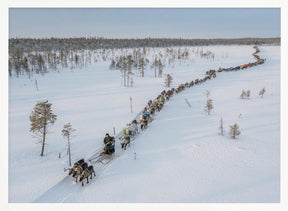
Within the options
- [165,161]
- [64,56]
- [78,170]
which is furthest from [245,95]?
[64,56]

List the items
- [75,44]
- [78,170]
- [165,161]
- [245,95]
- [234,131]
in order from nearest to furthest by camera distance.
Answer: [78,170] < [165,161] < [234,131] < [245,95] < [75,44]

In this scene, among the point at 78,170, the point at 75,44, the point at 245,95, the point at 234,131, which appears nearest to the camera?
the point at 78,170

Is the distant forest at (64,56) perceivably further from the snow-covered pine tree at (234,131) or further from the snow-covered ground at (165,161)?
the snow-covered pine tree at (234,131)

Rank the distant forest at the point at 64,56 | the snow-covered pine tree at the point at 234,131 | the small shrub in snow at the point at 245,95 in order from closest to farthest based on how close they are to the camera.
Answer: the snow-covered pine tree at the point at 234,131 < the small shrub in snow at the point at 245,95 < the distant forest at the point at 64,56

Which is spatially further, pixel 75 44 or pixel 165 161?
pixel 75 44

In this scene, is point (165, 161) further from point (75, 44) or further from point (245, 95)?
point (75, 44)

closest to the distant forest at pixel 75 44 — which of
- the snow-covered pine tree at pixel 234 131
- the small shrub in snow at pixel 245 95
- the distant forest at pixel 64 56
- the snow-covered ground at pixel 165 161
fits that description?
the distant forest at pixel 64 56

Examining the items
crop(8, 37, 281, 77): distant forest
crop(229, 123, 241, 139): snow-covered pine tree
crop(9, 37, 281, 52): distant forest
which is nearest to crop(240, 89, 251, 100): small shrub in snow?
crop(229, 123, 241, 139): snow-covered pine tree

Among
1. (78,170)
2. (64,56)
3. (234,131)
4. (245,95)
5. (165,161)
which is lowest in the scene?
(165,161)

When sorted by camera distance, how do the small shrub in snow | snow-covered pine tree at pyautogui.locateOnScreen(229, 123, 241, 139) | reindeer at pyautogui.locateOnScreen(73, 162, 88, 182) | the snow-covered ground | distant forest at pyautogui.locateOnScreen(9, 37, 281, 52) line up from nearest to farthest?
1. the snow-covered ground
2. reindeer at pyautogui.locateOnScreen(73, 162, 88, 182)
3. snow-covered pine tree at pyautogui.locateOnScreen(229, 123, 241, 139)
4. the small shrub in snow
5. distant forest at pyautogui.locateOnScreen(9, 37, 281, 52)

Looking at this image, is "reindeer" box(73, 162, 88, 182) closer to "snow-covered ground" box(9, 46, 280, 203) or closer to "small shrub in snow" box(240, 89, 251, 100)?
"snow-covered ground" box(9, 46, 280, 203)

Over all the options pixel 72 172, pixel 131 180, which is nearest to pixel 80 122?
pixel 72 172
